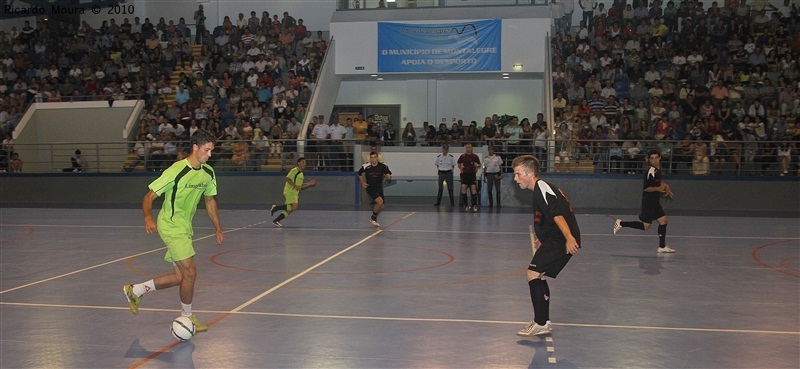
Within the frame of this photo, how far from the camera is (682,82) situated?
25.3 meters

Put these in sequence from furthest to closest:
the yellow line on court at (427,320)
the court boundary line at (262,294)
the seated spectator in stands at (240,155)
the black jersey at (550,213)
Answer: the seated spectator in stands at (240,155)
the yellow line on court at (427,320)
the black jersey at (550,213)
the court boundary line at (262,294)

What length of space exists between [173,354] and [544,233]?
3681 millimetres

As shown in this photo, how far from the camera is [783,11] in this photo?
93.2 ft

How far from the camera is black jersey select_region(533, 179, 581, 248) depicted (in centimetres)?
709

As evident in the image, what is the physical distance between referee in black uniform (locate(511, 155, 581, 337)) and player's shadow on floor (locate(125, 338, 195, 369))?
3.15 m

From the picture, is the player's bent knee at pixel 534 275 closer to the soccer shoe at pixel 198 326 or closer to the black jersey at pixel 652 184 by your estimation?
the soccer shoe at pixel 198 326

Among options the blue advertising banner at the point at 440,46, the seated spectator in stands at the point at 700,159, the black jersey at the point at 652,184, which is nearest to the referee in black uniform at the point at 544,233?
the black jersey at the point at 652,184

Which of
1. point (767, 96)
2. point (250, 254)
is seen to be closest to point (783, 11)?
point (767, 96)

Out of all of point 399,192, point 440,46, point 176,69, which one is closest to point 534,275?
point 440,46

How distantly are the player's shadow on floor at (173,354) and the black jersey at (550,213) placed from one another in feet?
11.3

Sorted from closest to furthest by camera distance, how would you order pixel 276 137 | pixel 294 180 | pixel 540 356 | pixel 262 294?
pixel 540 356 < pixel 262 294 < pixel 294 180 < pixel 276 137

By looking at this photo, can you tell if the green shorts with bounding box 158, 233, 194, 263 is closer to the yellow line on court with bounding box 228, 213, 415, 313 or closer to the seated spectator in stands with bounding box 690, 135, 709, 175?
the yellow line on court with bounding box 228, 213, 415, 313

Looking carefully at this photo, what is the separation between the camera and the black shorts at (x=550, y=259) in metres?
7.16

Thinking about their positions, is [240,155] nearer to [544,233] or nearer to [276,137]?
[276,137]
